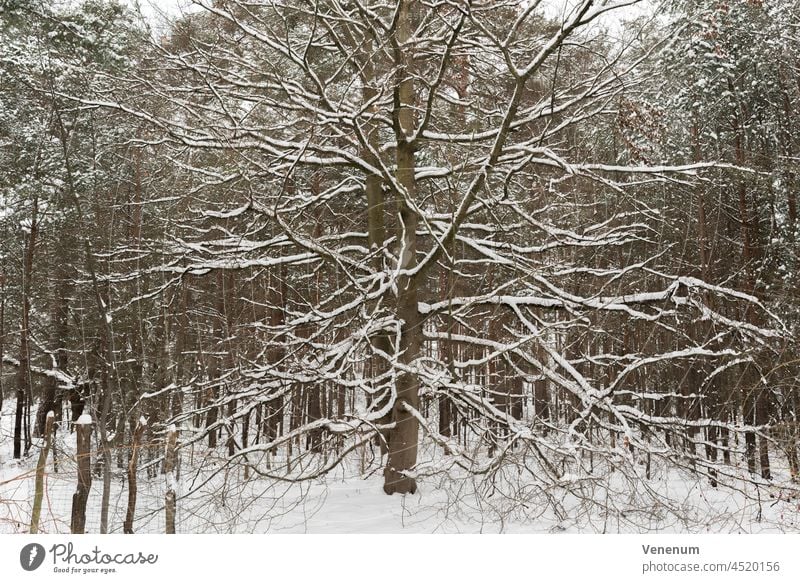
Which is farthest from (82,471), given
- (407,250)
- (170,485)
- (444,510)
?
(407,250)

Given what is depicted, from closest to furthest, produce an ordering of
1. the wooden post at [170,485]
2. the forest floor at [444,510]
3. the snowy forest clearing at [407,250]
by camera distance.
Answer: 1. the wooden post at [170,485]
2. the forest floor at [444,510]
3. the snowy forest clearing at [407,250]

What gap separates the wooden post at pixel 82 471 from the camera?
5820mm

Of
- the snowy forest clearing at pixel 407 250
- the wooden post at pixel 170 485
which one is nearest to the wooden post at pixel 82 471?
the snowy forest clearing at pixel 407 250

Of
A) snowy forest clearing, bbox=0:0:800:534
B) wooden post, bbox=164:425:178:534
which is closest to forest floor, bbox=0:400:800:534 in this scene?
snowy forest clearing, bbox=0:0:800:534

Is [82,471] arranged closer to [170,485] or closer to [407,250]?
[170,485]

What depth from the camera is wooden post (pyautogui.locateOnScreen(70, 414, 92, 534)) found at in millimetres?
5820

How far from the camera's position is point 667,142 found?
11.4 meters

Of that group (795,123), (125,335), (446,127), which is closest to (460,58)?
(446,127)

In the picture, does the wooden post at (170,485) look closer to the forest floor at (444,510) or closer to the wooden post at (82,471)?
the forest floor at (444,510)

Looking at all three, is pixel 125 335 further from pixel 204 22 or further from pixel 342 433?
pixel 342 433

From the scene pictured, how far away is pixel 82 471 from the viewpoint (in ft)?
19.2

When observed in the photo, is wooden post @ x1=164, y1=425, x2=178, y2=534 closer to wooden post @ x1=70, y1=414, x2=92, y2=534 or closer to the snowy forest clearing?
Answer: the snowy forest clearing
